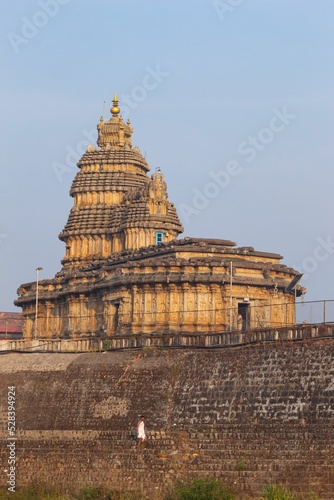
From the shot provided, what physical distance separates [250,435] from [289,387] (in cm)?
208

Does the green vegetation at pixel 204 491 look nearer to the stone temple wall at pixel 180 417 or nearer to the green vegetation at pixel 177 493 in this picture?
the green vegetation at pixel 177 493

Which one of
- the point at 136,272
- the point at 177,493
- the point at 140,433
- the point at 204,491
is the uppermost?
the point at 136,272

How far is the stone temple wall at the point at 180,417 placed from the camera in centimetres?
3884

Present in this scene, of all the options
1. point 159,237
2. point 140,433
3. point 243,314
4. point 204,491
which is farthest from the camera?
point 159,237

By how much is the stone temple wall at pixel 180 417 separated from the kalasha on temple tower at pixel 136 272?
1120 cm

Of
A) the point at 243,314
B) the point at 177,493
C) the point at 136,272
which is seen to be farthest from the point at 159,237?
the point at 177,493

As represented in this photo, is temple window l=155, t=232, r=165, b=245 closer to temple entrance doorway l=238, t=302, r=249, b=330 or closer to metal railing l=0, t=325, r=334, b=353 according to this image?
temple entrance doorway l=238, t=302, r=249, b=330

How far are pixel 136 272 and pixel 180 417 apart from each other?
71.2 feet

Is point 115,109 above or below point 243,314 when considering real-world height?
above

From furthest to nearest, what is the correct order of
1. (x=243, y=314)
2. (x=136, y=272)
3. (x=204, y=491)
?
(x=136, y=272) → (x=243, y=314) → (x=204, y=491)

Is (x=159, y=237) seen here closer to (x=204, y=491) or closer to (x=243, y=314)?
(x=243, y=314)

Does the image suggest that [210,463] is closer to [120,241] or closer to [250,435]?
[250,435]

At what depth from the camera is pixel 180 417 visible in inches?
1692

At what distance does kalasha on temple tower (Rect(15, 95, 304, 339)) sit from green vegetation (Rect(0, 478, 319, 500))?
15240 mm
